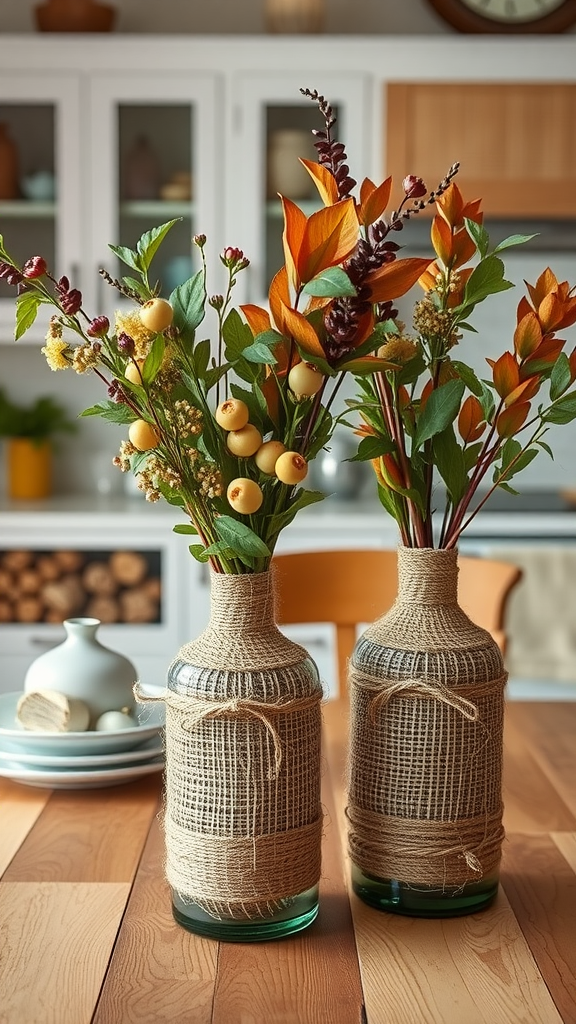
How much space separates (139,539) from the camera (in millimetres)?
3127

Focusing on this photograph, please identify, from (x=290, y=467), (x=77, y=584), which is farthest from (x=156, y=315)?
(x=77, y=584)

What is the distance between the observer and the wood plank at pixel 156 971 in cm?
76

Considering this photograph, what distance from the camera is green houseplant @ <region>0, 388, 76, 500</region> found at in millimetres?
3484

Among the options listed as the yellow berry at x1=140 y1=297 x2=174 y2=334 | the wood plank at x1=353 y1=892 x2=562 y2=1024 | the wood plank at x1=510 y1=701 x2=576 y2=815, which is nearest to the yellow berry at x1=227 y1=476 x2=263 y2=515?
the yellow berry at x1=140 y1=297 x2=174 y2=334

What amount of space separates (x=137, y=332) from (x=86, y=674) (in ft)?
1.77

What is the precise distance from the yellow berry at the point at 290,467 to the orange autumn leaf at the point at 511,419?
19cm

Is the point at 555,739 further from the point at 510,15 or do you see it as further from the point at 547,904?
the point at 510,15

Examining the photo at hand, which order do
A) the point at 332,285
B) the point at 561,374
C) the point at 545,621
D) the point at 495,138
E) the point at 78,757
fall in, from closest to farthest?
the point at 332,285
the point at 561,374
the point at 78,757
the point at 545,621
the point at 495,138

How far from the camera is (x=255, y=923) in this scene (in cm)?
86

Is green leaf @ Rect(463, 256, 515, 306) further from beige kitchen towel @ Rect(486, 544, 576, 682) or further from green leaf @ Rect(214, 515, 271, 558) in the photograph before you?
beige kitchen towel @ Rect(486, 544, 576, 682)

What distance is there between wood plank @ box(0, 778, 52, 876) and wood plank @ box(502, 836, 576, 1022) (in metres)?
0.45

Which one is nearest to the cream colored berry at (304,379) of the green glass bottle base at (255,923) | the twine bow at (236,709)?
the twine bow at (236,709)

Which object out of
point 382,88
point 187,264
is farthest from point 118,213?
point 382,88

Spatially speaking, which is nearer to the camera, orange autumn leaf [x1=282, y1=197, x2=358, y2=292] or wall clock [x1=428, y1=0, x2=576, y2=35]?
orange autumn leaf [x1=282, y1=197, x2=358, y2=292]
